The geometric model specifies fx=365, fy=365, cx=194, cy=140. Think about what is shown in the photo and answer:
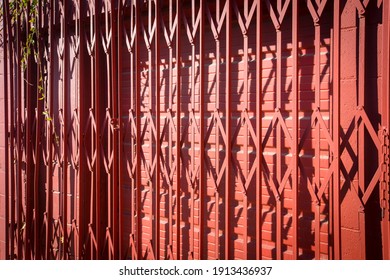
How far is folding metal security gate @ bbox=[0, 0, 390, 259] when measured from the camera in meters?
2.29

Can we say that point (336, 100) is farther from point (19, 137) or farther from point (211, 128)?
point (19, 137)

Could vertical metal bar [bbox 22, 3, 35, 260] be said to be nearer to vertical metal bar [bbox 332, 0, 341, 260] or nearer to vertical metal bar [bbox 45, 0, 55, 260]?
vertical metal bar [bbox 45, 0, 55, 260]

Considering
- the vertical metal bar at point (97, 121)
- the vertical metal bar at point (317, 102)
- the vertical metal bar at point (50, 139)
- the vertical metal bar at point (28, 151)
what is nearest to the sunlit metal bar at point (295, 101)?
the vertical metal bar at point (317, 102)

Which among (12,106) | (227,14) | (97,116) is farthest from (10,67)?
(227,14)

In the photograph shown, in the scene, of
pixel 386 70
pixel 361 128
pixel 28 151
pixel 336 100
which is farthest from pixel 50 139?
pixel 386 70

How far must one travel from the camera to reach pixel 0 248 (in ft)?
14.1

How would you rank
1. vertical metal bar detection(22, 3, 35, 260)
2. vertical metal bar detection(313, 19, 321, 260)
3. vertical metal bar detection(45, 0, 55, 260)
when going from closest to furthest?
vertical metal bar detection(313, 19, 321, 260) → vertical metal bar detection(45, 0, 55, 260) → vertical metal bar detection(22, 3, 35, 260)

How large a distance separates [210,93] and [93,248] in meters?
1.81

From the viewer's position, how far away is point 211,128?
2.58m

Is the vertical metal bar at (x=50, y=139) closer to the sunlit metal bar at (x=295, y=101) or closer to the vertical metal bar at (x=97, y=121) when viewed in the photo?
the vertical metal bar at (x=97, y=121)

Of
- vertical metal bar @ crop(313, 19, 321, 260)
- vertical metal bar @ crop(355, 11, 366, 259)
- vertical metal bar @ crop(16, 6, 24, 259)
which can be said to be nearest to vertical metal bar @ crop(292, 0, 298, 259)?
vertical metal bar @ crop(313, 19, 321, 260)

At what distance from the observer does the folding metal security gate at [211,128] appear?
2.29 meters

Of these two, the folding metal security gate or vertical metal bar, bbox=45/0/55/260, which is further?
vertical metal bar, bbox=45/0/55/260
